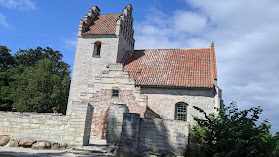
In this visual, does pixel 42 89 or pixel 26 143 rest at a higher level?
pixel 42 89

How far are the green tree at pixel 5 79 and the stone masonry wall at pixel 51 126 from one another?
23222 mm

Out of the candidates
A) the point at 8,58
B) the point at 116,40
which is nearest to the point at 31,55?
the point at 8,58

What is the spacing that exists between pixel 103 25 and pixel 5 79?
22.2 meters

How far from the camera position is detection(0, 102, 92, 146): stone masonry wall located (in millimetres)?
9938

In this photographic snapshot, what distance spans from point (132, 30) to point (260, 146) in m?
18.9

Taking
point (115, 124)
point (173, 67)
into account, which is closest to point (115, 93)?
point (115, 124)

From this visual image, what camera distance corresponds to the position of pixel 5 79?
111ft

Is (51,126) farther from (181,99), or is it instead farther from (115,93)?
(181,99)

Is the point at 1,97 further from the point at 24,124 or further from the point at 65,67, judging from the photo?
the point at 24,124

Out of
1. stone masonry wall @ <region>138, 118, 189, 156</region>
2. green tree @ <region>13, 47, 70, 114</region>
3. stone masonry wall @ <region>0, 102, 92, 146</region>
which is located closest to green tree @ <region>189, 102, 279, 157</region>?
stone masonry wall @ <region>138, 118, 189, 156</region>

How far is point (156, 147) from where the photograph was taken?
9.80 m

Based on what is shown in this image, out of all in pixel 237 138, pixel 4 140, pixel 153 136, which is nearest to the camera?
pixel 237 138

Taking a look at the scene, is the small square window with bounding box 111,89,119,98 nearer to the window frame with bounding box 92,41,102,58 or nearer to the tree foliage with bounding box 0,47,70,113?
the window frame with bounding box 92,41,102,58

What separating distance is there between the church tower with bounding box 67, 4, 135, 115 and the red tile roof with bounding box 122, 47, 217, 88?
182 centimetres
